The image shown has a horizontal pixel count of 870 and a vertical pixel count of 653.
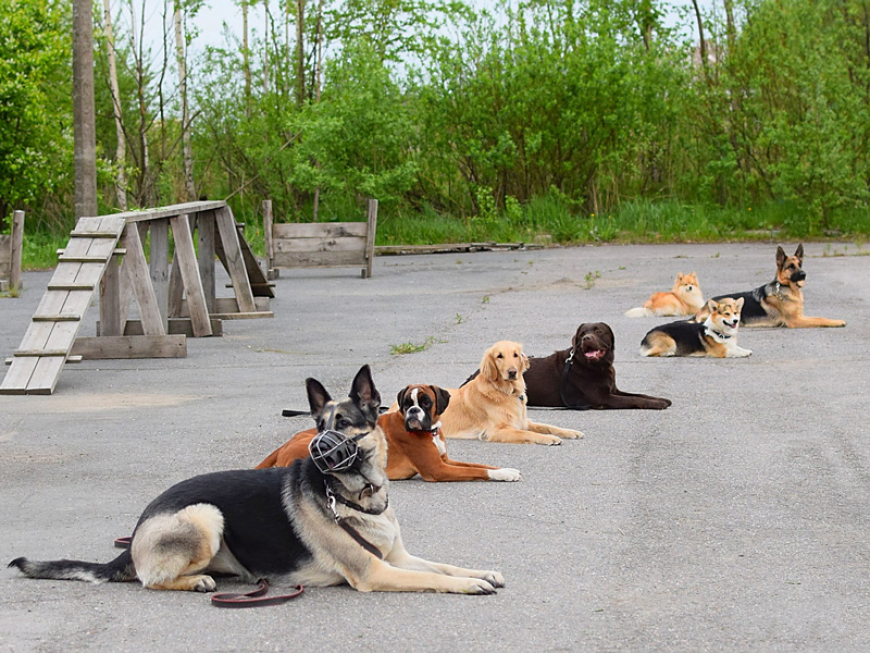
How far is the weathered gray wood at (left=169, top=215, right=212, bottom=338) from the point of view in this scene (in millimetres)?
14547

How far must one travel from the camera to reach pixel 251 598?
4727 millimetres

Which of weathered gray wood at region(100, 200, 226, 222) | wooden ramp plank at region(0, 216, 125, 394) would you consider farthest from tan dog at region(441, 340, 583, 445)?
weathered gray wood at region(100, 200, 226, 222)

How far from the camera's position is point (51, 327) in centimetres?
1120

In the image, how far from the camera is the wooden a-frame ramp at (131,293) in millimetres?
11016

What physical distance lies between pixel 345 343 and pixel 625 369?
400 centimetres

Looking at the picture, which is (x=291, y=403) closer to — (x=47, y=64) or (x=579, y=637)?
(x=579, y=637)

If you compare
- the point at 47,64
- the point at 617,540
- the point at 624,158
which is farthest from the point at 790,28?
the point at 617,540

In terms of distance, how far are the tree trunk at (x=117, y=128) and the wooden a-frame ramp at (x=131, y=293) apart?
1445cm

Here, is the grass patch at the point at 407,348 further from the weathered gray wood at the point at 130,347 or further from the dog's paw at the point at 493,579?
the dog's paw at the point at 493,579

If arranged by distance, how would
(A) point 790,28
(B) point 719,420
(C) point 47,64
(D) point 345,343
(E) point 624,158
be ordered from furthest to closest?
(E) point 624,158, (A) point 790,28, (C) point 47,64, (D) point 345,343, (B) point 719,420

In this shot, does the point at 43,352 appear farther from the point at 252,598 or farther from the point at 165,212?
the point at 252,598

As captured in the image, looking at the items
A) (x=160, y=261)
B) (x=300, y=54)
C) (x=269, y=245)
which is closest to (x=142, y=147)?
(x=300, y=54)

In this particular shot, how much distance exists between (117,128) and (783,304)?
26.4 meters

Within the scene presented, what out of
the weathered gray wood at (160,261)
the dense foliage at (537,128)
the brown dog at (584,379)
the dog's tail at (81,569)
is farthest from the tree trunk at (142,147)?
the dog's tail at (81,569)
